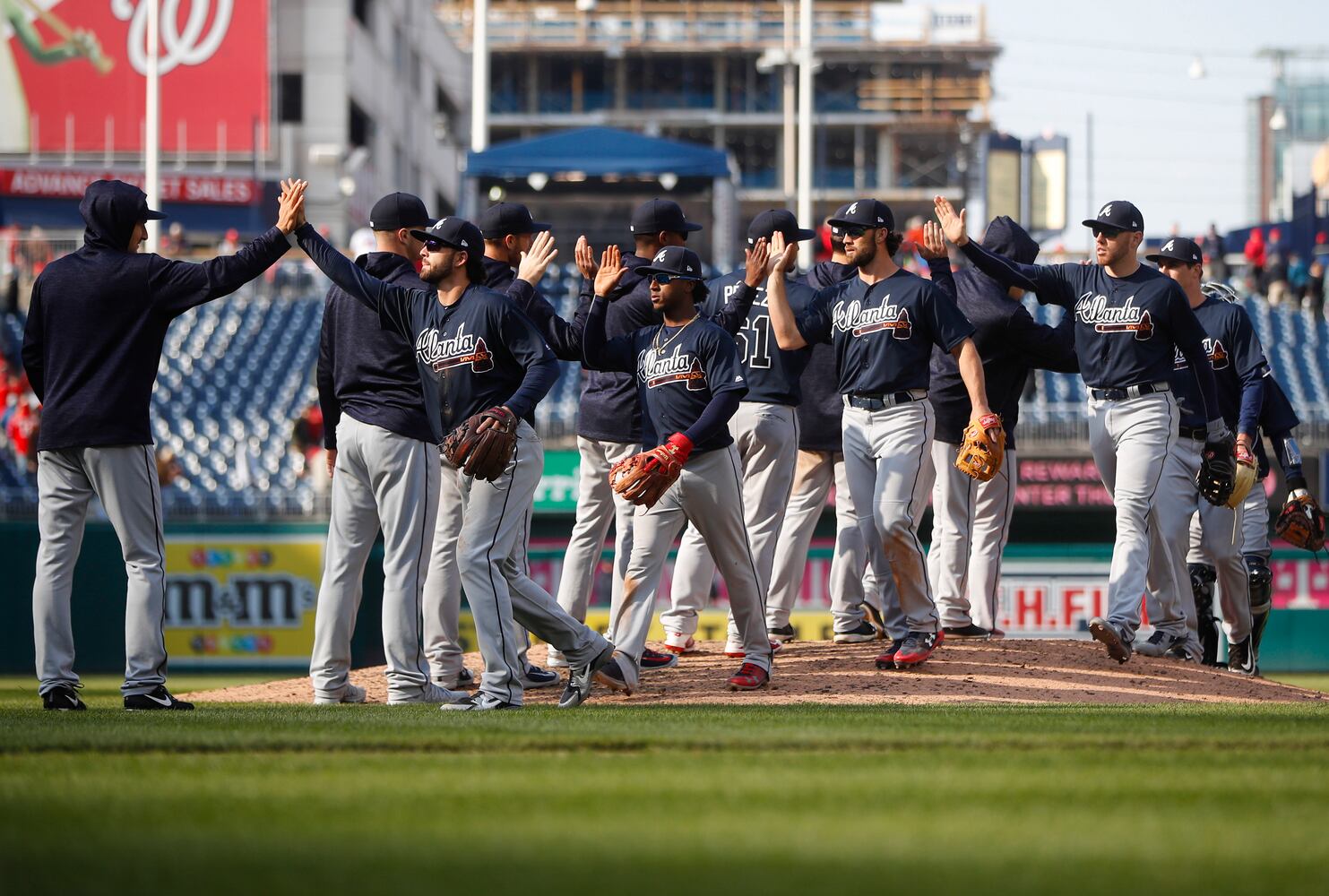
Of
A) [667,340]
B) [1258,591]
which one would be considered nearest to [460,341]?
[667,340]

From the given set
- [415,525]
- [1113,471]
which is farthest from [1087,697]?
[415,525]

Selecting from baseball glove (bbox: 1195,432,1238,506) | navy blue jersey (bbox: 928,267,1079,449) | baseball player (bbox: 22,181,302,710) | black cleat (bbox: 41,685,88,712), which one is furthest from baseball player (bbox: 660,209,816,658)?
black cleat (bbox: 41,685,88,712)

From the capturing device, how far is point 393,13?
4384 centimetres

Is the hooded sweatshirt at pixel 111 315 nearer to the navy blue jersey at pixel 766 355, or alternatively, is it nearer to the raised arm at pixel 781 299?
the raised arm at pixel 781 299

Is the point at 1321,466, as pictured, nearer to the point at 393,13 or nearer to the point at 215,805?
the point at 215,805

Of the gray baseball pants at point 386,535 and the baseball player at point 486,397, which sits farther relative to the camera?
the gray baseball pants at point 386,535

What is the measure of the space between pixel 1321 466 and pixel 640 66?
52872 mm

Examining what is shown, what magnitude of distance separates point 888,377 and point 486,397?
1975 mm

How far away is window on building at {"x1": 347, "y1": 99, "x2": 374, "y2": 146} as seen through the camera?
40812 mm

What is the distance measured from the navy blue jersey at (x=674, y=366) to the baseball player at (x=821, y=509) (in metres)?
1.73

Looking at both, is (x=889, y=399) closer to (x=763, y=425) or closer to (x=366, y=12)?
(x=763, y=425)

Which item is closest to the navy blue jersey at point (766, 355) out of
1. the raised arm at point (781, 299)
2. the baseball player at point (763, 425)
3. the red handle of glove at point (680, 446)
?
the baseball player at point (763, 425)

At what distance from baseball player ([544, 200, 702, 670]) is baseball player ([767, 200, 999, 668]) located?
65 centimetres

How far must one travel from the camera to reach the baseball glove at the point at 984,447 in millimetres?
7602
